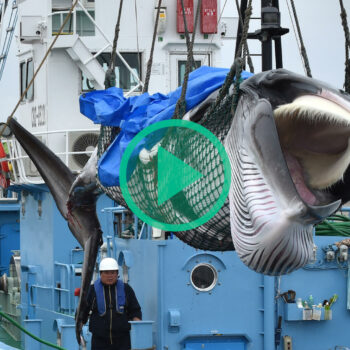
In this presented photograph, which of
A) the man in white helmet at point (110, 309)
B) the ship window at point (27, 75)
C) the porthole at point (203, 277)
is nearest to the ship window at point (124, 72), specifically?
the ship window at point (27, 75)

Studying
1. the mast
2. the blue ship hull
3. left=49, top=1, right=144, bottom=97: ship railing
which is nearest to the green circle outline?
the mast

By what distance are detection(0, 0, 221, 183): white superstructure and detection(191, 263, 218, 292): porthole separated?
19.3ft

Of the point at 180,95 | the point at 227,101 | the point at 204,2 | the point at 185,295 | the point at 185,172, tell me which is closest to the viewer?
the point at 227,101

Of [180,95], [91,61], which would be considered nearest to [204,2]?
[91,61]

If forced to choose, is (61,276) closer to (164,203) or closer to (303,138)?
(164,203)

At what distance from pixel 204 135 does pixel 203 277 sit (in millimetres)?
8150

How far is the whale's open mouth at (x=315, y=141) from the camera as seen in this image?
4.17 meters

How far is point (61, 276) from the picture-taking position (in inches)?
693

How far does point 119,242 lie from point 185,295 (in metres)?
2.18

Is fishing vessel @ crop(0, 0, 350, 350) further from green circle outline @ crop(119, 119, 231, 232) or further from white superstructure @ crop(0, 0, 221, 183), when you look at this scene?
green circle outline @ crop(119, 119, 231, 232)

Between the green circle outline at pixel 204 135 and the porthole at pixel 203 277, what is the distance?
23.3 ft

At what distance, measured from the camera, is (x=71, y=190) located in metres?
7.57

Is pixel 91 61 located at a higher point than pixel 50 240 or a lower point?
higher

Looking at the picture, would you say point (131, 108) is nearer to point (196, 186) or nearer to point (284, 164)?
point (196, 186)
